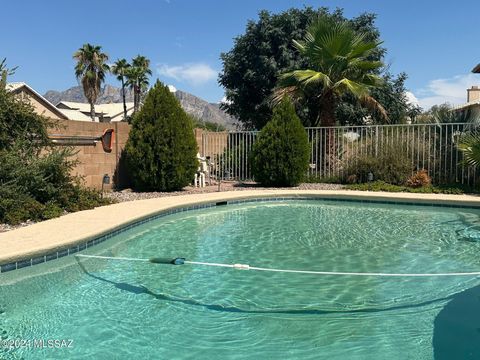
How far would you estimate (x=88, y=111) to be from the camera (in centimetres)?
5756

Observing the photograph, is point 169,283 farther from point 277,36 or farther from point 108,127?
point 277,36

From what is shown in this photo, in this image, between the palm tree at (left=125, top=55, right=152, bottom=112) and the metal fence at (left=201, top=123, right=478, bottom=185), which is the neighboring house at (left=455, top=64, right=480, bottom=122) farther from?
the palm tree at (left=125, top=55, right=152, bottom=112)

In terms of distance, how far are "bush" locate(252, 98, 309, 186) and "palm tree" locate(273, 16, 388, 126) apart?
1697 mm

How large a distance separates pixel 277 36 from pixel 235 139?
6.93 meters

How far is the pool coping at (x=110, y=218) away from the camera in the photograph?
6.12 m

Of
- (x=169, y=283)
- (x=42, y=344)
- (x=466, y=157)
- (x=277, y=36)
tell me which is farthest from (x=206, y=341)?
(x=277, y=36)

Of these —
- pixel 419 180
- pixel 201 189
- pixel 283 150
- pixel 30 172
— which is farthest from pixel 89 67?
pixel 30 172

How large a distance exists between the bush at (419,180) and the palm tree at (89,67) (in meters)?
32.9

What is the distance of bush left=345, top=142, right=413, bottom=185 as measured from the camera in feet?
49.8

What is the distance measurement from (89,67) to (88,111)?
16.9 metres

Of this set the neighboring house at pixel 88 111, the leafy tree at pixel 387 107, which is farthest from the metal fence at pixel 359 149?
the neighboring house at pixel 88 111

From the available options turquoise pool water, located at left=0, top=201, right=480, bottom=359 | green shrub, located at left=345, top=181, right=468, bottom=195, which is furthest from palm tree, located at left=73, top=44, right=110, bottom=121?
turquoise pool water, located at left=0, top=201, right=480, bottom=359

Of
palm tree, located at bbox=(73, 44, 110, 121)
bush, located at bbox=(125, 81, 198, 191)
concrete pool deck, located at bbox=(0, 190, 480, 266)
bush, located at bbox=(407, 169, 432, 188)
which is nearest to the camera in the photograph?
concrete pool deck, located at bbox=(0, 190, 480, 266)

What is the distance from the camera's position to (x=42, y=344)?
3803 millimetres
